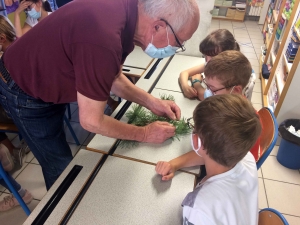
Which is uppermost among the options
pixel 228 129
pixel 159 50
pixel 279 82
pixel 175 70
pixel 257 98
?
pixel 159 50

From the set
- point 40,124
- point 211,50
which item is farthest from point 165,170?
point 211,50

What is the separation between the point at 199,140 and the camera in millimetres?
931

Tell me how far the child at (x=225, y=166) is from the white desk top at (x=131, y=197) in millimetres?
96

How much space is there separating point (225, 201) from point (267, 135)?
57 cm

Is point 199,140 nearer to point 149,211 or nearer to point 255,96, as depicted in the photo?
point 149,211

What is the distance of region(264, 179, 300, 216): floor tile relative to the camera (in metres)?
1.85

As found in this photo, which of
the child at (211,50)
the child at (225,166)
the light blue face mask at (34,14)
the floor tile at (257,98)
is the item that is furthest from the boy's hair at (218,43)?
the light blue face mask at (34,14)

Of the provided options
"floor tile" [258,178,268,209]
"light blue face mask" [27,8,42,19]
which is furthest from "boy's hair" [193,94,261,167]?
"light blue face mask" [27,8,42,19]

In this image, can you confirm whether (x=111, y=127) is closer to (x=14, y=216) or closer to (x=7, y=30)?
(x=14, y=216)

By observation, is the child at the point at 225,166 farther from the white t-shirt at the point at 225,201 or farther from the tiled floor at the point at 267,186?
the tiled floor at the point at 267,186

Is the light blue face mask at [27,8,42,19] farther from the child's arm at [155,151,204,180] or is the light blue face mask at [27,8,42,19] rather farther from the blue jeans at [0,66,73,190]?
the child's arm at [155,151,204,180]

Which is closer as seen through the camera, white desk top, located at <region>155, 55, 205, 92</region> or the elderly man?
the elderly man

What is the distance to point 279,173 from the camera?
7.05 ft

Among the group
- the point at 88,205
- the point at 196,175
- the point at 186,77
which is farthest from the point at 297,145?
the point at 88,205
